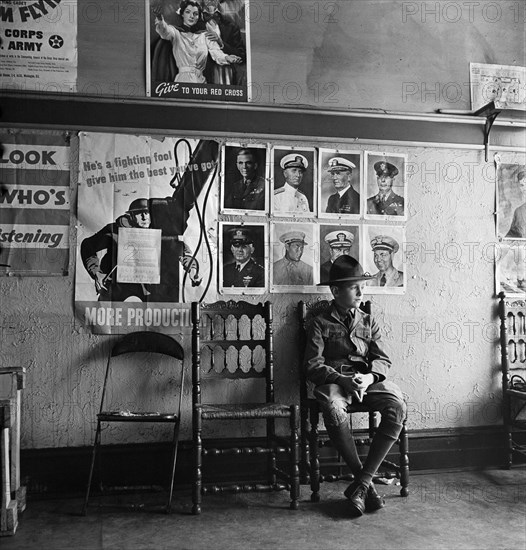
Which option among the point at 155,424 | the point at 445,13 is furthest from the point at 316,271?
the point at 445,13

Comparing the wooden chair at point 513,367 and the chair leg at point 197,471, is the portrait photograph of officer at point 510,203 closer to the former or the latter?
the wooden chair at point 513,367

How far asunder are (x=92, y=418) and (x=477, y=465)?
2.79 meters

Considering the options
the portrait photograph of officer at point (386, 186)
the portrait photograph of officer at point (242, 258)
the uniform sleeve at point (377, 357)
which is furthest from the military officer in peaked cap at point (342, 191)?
the uniform sleeve at point (377, 357)

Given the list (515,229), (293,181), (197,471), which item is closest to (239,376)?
(197,471)

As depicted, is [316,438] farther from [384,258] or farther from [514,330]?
[514,330]

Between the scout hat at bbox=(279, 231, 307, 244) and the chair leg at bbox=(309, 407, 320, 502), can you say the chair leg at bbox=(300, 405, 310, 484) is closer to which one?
the chair leg at bbox=(309, 407, 320, 502)

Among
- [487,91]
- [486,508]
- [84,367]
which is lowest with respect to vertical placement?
[486,508]

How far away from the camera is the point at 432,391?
4781 mm

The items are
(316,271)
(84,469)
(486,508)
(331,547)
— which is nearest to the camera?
(331,547)

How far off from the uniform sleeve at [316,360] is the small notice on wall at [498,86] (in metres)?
2.14

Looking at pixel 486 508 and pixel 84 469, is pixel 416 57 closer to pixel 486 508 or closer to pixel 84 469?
pixel 486 508

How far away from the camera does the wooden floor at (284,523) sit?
3416mm

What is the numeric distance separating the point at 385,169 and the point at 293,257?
955 mm

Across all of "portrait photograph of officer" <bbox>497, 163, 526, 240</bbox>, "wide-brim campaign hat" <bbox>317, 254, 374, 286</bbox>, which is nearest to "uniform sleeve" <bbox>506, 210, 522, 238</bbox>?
"portrait photograph of officer" <bbox>497, 163, 526, 240</bbox>
